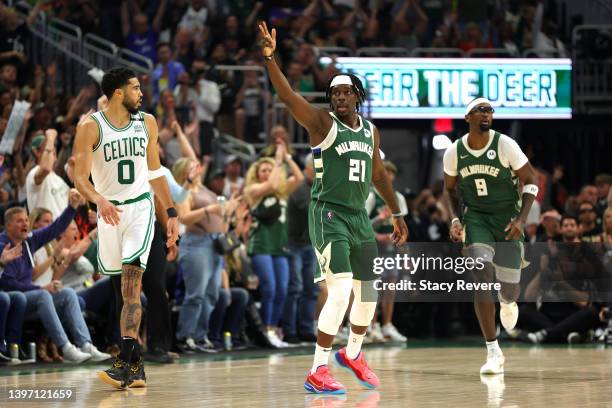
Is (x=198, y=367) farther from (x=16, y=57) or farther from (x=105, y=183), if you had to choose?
(x=16, y=57)

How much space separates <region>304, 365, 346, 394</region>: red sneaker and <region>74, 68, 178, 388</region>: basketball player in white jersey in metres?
1.24

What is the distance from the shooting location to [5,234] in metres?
11.2

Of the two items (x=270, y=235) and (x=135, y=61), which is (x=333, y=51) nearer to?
(x=135, y=61)

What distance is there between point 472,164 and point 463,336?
589 cm

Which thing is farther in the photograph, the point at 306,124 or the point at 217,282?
the point at 217,282

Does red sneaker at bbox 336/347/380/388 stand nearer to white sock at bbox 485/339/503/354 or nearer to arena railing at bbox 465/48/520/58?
white sock at bbox 485/339/503/354

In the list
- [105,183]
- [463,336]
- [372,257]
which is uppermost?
[105,183]

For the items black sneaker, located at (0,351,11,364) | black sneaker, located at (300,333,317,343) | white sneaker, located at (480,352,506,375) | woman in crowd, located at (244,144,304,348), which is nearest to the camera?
white sneaker, located at (480,352,506,375)

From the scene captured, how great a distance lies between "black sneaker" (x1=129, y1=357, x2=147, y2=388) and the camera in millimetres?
8805

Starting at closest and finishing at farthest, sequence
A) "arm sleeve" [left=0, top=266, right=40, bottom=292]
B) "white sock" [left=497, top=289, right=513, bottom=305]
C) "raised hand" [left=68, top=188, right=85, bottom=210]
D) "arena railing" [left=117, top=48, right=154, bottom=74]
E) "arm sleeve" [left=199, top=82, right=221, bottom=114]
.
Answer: "raised hand" [left=68, top=188, right=85, bottom=210], "white sock" [left=497, top=289, right=513, bottom=305], "arm sleeve" [left=0, top=266, right=40, bottom=292], "arm sleeve" [left=199, top=82, right=221, bottom=114], "arena railing" [left=117, top=48, right=154, bottom=74]

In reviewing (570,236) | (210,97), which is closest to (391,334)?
(570,236)

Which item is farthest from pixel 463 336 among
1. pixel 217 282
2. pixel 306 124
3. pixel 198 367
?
pixel 306 124

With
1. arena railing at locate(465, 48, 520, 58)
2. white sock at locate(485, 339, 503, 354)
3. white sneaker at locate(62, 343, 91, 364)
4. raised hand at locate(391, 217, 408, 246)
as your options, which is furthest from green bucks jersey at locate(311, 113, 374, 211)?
arena railing at locate(465, 48, 520, 58)

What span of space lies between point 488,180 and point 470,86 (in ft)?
27.3
